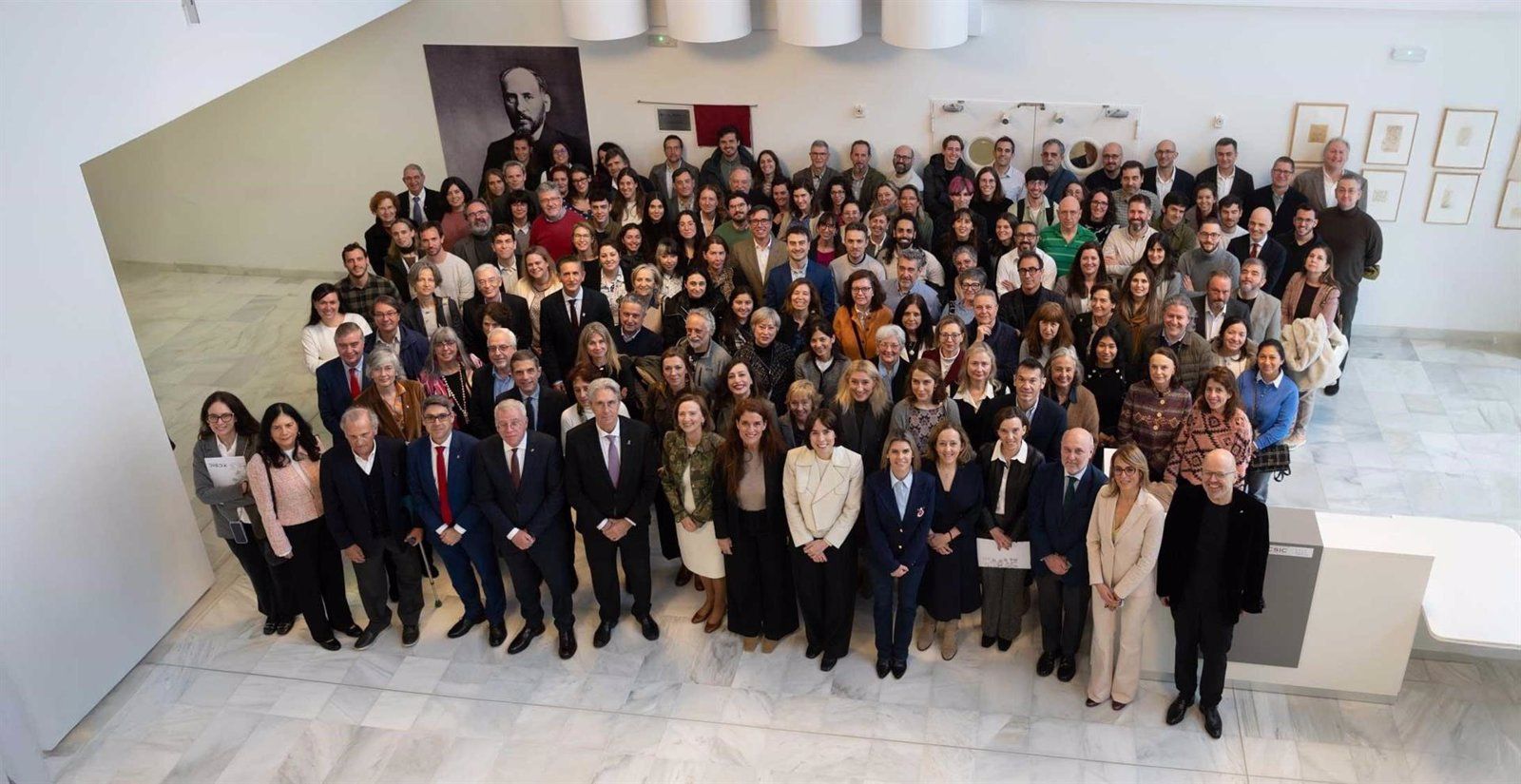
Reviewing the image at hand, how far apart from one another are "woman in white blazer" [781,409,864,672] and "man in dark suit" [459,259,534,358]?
8.55 feet

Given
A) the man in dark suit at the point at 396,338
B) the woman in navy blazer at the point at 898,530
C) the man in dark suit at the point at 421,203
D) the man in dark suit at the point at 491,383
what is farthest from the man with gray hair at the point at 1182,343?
the man in dark suit at the point at 421,203

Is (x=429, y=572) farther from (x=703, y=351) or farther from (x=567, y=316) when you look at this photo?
(x=703, y=351)

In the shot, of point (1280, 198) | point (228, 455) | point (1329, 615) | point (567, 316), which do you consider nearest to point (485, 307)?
point (567, 316)

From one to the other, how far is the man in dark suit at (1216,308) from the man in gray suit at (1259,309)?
3 centimetres

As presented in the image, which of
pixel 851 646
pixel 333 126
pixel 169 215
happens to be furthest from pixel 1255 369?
pixel 169 215

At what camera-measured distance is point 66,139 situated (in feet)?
20.9

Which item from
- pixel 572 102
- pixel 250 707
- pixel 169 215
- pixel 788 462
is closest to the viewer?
pixel 788 462

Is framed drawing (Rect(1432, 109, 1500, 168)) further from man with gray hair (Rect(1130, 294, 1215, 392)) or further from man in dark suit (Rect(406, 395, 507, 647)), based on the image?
man in dark suit (Rect(406, 395, 507, 647))

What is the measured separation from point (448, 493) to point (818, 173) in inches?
205

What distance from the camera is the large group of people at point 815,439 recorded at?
244 inches

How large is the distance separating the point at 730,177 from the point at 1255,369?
4831 mm

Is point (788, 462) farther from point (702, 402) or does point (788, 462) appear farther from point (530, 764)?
point (530, 764)

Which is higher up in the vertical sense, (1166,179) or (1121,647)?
Result: (1166,179)

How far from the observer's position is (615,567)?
6945 millimetres
